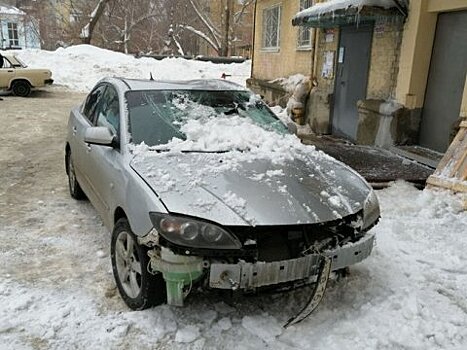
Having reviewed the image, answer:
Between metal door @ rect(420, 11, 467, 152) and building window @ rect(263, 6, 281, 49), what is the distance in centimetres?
713

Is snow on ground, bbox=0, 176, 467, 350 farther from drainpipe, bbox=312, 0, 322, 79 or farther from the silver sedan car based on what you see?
drainpipe, bbox=312, 0, 322, 79

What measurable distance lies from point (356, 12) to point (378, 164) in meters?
2.54

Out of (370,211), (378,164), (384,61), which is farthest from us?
(384,61)

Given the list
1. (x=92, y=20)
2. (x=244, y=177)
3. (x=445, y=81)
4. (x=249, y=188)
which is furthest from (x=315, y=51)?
(x=92, y=20)

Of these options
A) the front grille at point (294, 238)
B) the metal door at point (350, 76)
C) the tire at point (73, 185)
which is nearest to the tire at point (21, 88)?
the metal door at point (350, 76)

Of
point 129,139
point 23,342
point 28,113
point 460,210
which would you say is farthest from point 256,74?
point 23,342

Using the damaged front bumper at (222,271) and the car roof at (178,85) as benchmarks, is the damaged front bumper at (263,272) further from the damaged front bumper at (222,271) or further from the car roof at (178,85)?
the car roof at (178,85)

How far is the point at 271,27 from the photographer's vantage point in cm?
1464

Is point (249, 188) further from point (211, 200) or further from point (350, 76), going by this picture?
point (350, 76)

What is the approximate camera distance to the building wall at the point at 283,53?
12062 millimetres

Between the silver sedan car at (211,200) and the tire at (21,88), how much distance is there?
498 inches

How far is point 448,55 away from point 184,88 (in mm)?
4721

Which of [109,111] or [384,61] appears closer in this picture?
[109,111]

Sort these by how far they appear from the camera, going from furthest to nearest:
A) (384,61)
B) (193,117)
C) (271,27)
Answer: (271,27) → (384,61) → (193,117)
